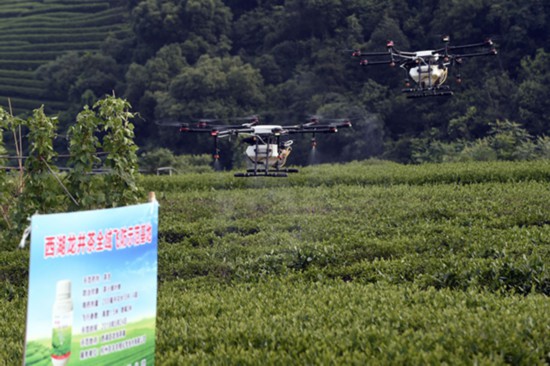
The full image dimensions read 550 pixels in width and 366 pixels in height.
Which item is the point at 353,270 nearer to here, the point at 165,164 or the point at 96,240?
the point at 96,240

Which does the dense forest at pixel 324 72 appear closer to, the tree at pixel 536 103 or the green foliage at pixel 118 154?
the tree at pixel 536 103

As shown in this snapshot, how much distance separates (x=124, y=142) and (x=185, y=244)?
340 cm

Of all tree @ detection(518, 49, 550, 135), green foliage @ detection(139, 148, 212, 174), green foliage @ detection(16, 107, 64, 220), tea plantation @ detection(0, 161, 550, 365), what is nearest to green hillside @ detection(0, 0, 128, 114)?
green foliage @ detection(139, 148, 212, 174)

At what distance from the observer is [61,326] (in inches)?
259

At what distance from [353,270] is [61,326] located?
8147 millimetres

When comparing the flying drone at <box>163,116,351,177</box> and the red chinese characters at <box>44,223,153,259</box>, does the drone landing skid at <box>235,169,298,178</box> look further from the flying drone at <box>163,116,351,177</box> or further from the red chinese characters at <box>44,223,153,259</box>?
the red chinese characters at <box>44,223,153,259</box>

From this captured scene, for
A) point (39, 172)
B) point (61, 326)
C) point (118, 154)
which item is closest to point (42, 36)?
point (39, 172)

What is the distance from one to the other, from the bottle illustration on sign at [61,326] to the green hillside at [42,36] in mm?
62313

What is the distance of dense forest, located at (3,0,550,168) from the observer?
1911 inches

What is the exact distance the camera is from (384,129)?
51375 mm

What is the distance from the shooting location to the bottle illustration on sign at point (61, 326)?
6.55m

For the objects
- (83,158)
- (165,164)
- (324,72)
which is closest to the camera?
(83,158)

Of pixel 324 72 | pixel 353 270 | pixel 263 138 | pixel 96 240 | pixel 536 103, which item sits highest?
pixel 96 240

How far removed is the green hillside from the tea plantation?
4738 centimetres
